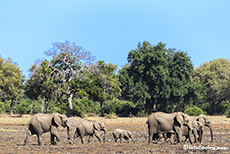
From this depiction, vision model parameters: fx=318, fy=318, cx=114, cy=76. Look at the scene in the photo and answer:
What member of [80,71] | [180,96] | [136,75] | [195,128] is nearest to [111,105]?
[136,75]

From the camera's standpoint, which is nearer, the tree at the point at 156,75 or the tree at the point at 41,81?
the tree at the point at 41,81

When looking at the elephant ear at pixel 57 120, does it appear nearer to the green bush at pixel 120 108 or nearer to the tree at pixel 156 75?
Answer: the tree at pixel 156 75

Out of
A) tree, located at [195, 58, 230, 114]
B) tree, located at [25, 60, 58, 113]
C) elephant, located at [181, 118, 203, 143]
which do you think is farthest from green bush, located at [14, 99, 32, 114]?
elephant, located at [181, 118, 203, 143]

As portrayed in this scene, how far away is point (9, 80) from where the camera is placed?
82.9m

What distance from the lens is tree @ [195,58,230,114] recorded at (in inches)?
3157

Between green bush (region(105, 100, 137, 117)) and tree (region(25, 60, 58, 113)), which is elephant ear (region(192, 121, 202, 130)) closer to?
tree (region(25, 60, 58, 113))

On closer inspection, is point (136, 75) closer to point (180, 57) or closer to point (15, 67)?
point (180, 57)

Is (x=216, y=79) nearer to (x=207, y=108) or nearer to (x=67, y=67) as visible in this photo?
(x=207, y=108)

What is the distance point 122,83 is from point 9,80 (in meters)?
30.8

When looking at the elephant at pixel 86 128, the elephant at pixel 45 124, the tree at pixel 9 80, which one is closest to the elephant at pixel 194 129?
the elephant at pixel 86 128

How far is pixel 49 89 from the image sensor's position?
163 feet

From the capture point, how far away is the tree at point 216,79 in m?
80.2

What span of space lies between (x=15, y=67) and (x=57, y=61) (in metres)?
40.5

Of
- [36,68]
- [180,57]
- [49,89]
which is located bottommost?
[49,89]
